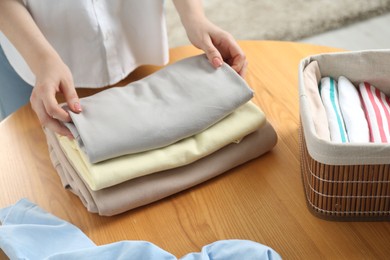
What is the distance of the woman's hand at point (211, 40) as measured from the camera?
107 centimetres

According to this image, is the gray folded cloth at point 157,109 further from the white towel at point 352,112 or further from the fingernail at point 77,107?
the white towel at point 352,112

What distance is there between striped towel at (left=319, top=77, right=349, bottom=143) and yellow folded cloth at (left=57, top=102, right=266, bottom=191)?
11cm

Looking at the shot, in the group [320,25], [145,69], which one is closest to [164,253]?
[145,69]

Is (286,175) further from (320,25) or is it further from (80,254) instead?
(320,25)

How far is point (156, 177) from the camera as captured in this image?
960mm

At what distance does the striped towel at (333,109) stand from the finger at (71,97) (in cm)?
39

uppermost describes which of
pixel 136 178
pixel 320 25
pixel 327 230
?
pixel 136 178

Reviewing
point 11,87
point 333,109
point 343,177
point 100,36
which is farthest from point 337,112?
point 11,87

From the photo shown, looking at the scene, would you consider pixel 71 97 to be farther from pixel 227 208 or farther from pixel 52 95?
pixel 227 208

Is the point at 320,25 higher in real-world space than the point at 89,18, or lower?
lower

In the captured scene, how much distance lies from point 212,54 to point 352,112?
0.26m

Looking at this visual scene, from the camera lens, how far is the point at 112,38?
4.02 ft

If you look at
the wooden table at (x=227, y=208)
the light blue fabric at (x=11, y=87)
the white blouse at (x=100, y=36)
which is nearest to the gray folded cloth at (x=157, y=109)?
the wooden table at (x=227, y=208)

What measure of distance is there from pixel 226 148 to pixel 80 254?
0.31m
